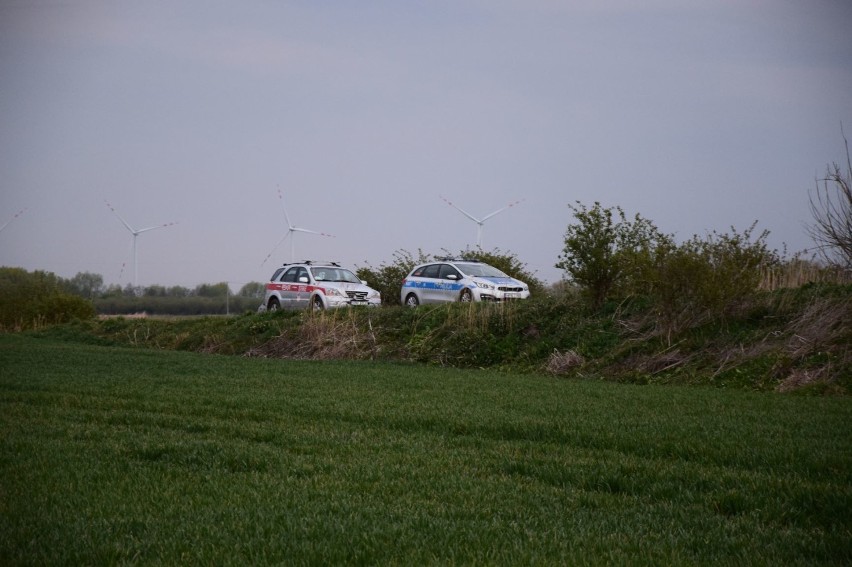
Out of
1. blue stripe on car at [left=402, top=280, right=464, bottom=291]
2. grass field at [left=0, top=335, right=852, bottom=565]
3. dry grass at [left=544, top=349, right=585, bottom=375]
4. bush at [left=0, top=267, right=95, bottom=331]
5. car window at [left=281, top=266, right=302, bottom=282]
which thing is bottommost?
grass field at [left=0, top=335, right=852, bottom=565]

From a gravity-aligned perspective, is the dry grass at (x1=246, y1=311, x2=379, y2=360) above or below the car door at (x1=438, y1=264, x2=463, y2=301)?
below

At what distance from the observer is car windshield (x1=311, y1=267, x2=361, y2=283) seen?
31125 mm

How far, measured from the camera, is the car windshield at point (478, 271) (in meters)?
27.8

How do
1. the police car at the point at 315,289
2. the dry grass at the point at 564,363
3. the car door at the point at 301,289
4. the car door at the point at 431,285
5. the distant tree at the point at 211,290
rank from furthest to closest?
the distant tree at the point at 211,290 → the car door at the point at 301,289 → the police car at the point at 315,289 → the car door at the point at 431,285 → the dry grass at the point at 564,363

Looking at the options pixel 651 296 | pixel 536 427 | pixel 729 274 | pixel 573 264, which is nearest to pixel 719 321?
pixel 729 274

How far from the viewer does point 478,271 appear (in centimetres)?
2814

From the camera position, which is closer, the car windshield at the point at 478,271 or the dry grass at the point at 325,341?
the dry grass at the point at 325,341

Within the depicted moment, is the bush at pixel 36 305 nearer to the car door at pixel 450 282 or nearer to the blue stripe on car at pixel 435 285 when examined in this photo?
the blue stripe on car at pixel 435 285

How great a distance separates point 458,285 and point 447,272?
38.3 inches

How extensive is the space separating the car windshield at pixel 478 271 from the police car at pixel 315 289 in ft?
12.3

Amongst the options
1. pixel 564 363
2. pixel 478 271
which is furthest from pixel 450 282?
pixel 564 363

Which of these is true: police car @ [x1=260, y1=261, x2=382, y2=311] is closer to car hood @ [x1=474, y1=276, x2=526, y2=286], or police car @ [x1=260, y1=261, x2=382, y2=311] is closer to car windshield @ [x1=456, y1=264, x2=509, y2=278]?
car windshield @ [x1=456, y1=264, x2=509, y2=278]

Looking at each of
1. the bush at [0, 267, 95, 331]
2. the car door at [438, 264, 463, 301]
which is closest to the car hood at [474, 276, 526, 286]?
the car door at [438, 264, 463, 301]

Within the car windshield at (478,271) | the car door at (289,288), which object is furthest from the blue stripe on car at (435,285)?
the car door at (289,288)
